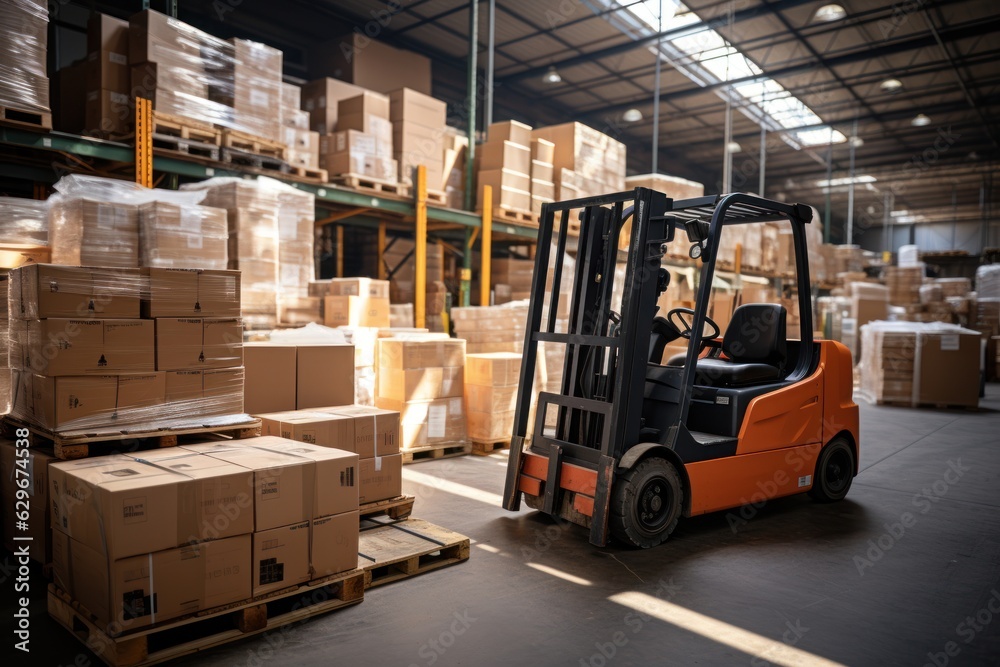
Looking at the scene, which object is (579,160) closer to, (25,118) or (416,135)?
(416,135)

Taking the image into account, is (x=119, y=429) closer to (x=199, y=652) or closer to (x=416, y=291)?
(x=199, y=652)

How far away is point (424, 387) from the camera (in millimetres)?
6383

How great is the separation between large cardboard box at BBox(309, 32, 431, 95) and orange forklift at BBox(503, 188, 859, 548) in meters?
8.33

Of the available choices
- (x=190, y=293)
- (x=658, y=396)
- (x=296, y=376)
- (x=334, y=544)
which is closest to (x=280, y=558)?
(x=334, y=544)

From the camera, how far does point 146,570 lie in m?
2.57

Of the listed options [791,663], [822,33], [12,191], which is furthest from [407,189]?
[822,33]

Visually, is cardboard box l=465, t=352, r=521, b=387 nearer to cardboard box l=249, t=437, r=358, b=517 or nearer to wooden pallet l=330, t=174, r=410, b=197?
wooden pallet l=330, t=174, r=410, b=197

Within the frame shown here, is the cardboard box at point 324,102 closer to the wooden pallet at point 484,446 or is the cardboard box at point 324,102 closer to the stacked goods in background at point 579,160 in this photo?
the stacked goods in background at point 579,160

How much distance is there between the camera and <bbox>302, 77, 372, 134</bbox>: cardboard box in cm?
862

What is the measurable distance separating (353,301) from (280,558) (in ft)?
14.0

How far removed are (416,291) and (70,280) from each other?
18.5 feet

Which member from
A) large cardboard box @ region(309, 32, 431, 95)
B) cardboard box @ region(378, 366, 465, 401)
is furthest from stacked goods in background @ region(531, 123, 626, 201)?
cardboard box @ region(378, 366, 465, 401)

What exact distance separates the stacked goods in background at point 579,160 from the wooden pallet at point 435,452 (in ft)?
15.8

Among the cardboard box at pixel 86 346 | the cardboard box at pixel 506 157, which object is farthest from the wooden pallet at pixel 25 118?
the cardboard box at pixel 506 157
